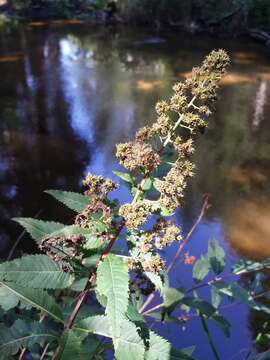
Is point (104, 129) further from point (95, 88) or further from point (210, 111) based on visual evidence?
point (210, 111)

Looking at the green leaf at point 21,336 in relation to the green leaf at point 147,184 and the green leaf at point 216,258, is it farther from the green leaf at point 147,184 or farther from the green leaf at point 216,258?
the green leaf at point 216,258

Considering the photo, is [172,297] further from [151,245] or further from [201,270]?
[151,245]

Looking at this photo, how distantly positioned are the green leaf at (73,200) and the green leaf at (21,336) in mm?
265

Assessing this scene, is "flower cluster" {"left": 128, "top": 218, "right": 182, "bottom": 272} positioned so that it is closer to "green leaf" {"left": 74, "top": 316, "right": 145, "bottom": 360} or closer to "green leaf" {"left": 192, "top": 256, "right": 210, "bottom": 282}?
"green leaf" {"left": 74, "top": 316, "right": 145, "bottom": 360}

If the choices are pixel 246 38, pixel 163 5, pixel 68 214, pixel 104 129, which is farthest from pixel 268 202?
pixel 163 5

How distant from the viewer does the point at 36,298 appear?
1.01 metres

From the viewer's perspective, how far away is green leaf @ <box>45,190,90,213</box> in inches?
41.8

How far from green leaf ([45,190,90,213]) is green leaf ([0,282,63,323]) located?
0.19m

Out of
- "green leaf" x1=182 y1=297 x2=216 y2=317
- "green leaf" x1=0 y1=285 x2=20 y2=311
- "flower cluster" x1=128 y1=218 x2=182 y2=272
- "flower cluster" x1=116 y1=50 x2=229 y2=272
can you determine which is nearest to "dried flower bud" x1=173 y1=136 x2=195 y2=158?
"flower cluster" x1=116 y1=50 x2=229 y2=272

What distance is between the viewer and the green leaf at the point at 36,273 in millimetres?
989

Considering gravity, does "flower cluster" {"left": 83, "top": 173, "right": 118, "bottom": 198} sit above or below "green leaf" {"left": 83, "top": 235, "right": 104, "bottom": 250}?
above

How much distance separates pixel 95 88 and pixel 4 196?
3.59 m

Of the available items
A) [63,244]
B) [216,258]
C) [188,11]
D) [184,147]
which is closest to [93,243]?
[63,244]

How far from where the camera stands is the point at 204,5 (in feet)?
37.1
